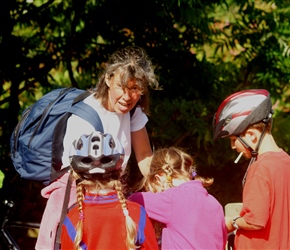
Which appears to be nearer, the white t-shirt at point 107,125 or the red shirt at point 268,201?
the red shirt at point 268,201

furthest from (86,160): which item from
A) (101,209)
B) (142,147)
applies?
(142,147)

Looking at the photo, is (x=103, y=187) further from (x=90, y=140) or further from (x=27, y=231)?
(x=27, y=231)

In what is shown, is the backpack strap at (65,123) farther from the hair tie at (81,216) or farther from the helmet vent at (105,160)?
the hair tie at (81,216)

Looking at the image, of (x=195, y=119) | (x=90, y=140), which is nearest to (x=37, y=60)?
(x=195, y=119)

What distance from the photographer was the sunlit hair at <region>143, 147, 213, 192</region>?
4438 millimetres

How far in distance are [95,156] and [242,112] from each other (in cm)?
109

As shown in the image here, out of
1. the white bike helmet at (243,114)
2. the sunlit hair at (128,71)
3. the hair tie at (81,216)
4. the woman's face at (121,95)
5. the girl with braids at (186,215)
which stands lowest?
the girl with braids at (186,215)

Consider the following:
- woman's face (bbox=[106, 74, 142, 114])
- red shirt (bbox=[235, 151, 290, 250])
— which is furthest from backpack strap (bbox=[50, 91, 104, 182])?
red shirt (bbox=[235, 151, 290, 250])

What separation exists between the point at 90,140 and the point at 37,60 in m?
2.77

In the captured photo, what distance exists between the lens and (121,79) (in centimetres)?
445

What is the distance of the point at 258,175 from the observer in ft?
13.5

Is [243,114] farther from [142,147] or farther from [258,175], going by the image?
[142,147]

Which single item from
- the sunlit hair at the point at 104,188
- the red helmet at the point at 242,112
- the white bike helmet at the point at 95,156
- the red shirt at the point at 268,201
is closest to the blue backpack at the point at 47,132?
the white bike helmet at the point at 95,156

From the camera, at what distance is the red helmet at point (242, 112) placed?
4.34 m
